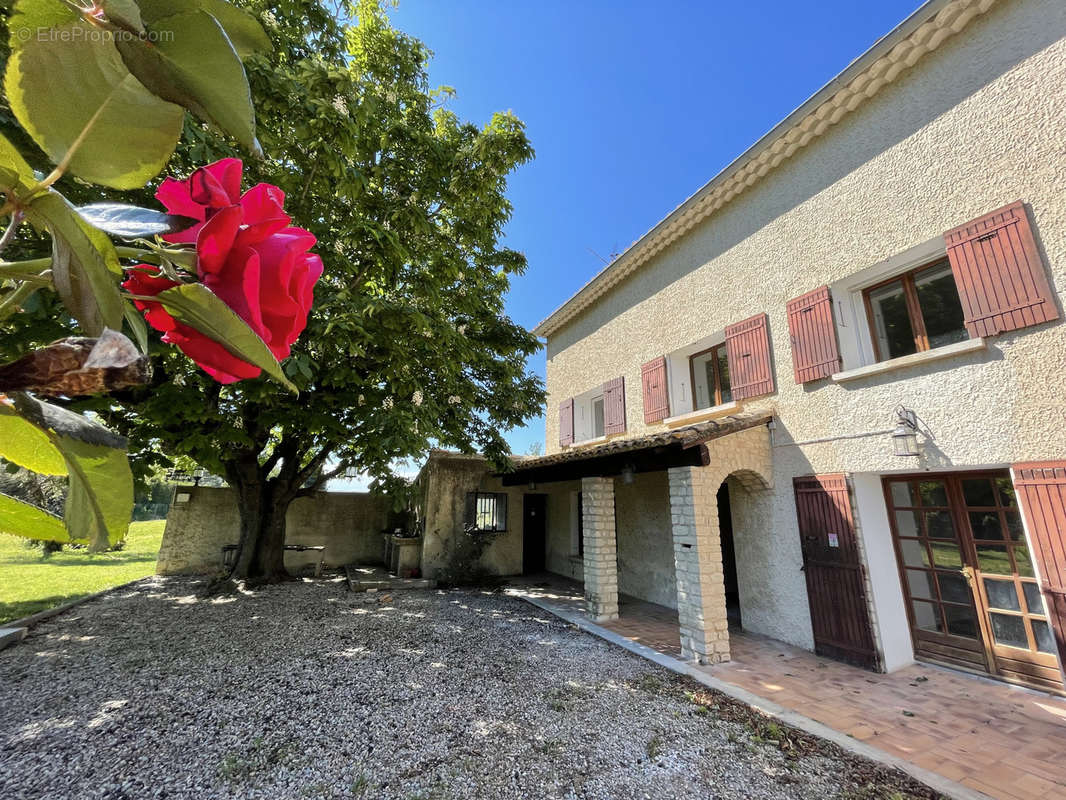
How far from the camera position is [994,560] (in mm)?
5281

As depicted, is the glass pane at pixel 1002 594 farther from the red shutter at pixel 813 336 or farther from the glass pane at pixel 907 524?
the red shutter at pixel 813 336

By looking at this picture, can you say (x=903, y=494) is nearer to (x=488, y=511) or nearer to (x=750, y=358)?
(x=750, y=358)

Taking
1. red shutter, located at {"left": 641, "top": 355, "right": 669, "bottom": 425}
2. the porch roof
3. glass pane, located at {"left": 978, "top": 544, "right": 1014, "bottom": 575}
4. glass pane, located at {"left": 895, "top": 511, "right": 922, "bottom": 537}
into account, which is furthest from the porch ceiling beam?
glass pane, located at {"left": 978, "top": 544, "right": 1014, "bottom": 575}

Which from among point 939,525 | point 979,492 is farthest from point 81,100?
point 939,525

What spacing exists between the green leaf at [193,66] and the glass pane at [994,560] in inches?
308

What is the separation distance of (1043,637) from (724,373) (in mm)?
5227

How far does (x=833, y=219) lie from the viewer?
676 centimetres

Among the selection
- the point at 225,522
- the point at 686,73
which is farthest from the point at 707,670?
the point at 225,522

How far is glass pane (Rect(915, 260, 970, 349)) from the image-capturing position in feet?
18.5

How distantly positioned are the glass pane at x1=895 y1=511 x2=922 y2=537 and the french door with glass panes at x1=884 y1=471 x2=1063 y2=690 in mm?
11

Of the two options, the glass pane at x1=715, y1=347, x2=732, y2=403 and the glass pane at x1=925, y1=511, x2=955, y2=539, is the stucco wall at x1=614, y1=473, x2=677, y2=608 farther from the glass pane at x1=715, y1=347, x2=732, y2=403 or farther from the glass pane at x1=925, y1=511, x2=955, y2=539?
the glass pane at x1=925, y1=511, x2=955, y2=539

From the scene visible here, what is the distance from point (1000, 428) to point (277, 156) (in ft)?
29.5

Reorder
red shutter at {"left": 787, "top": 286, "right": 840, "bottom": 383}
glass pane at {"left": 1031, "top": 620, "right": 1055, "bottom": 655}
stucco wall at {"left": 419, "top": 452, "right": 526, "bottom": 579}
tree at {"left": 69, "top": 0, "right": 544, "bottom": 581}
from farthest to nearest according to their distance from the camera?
stucco wall at {"left": 419, "top": 452, "right": 526, "bottom": 579}, red shutter at {"left": 787, "top": 286, "right": 840, "bottom": 383}, glass pane at {"left": 1031, "top": 620, "right": 1055, "bottom": 655}, tree at {"left": 69, "top": 0, "right": 544, "bottom": 581}

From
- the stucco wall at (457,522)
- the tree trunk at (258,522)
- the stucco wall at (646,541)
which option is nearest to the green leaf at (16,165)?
the stucco wall at (646,541)
